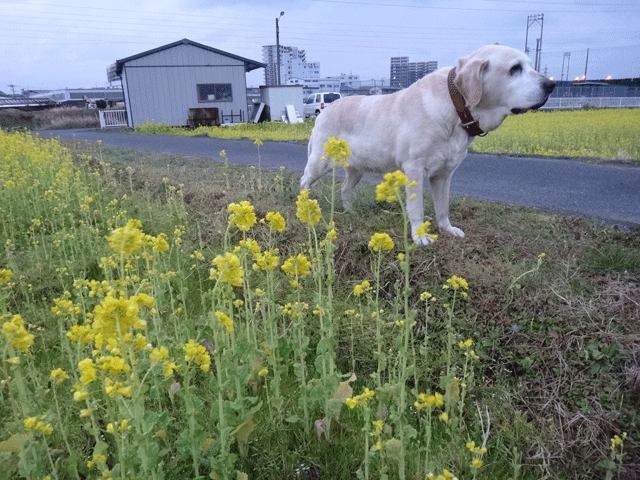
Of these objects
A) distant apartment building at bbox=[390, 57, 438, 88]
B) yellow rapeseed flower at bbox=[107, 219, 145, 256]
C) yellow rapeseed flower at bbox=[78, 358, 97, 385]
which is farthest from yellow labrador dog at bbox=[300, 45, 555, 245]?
distant apartment building at bbox=[390, 57, 438, 88]

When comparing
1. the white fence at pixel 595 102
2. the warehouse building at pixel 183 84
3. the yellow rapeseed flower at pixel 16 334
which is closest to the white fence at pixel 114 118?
the warehouse building at pixel 183 84

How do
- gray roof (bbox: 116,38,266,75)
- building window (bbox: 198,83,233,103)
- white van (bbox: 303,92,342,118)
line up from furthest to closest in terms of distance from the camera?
1. white van (bbox: 303,92,342,118)
2. building window (bbox: 198,83,233,103)
3. gray roof (bbox: 116,38,266,75)

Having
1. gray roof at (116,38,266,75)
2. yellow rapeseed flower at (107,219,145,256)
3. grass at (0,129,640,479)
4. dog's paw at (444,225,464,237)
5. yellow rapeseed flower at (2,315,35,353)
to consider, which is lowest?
grass at (0,129,640,479)

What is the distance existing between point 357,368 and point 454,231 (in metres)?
1.73

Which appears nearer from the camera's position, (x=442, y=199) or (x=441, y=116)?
(x=441, y=116)

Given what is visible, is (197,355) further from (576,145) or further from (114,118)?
(114,118)

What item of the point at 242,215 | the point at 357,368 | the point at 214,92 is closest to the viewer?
the point at 242,215

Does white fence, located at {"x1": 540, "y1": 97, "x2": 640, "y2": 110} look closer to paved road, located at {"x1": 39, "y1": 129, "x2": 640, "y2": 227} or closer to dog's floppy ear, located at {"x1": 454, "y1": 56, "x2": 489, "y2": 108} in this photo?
paved road, located at {"x1": 39, "y1": 129, "x2": 640, "y2": 227}

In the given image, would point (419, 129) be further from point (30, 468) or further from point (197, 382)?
point (30, 468)

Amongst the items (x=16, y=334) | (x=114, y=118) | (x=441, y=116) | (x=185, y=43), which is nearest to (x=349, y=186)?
(x=441, y=116)

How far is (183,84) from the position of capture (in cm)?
3080

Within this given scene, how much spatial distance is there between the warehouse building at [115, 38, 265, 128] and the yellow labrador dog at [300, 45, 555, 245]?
87.6ft

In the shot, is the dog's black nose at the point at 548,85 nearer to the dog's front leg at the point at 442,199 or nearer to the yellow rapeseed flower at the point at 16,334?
the dog's front leg at the point at 442,199

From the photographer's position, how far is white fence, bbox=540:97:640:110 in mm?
38650
